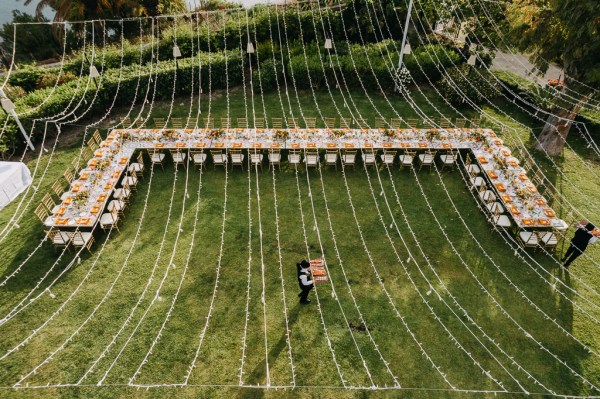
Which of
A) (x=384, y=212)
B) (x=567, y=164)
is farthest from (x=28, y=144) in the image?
(x=567, y=164)

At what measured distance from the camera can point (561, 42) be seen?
1405 cm

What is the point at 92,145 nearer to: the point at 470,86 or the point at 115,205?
the point at 115,205

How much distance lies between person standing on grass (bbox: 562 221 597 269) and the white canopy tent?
1481cm

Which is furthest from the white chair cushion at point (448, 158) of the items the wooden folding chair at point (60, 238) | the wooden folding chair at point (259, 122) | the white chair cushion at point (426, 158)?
the wooden folding chair at point (60, 238)

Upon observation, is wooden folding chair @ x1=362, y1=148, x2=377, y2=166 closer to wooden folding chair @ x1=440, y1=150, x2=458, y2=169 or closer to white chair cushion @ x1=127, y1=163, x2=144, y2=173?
wooden folding chair @ x1=440, y1=150, x2=458, y2=169

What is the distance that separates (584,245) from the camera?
36.5 feet

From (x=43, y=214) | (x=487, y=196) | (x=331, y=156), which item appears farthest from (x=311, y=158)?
(x=43, y=214)

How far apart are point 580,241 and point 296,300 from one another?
836 cm

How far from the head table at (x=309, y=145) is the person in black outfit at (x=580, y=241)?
1.42 meters

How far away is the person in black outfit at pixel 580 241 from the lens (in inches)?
431

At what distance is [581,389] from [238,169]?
40.2 feet

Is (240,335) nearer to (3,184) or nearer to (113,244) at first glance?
(113,244)

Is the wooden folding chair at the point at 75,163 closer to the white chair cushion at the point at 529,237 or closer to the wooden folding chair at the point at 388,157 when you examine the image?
the wooden folding chair at the point at 388,157

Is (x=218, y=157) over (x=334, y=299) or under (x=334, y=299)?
over
